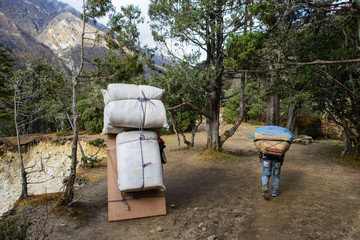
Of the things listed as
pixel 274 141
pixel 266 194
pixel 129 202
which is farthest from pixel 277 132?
pixel 129 202

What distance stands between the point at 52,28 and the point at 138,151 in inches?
3259

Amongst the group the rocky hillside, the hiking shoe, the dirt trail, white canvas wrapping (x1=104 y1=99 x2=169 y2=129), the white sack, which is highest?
the rocky hillside

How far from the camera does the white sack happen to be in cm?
371

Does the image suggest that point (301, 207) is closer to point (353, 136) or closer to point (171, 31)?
point (353, 136)

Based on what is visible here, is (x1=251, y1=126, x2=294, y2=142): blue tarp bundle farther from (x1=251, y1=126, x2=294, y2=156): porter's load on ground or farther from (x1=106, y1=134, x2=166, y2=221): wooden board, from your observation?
(x1=106, y1=134, x2=166, y2=221): wooden board

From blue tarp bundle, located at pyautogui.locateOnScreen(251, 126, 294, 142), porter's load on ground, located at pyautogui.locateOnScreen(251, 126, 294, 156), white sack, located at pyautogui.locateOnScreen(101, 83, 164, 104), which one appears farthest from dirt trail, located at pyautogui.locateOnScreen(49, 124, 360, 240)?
white sack, located at pyautogui.locateOnScreen(101, 83, 164, 104)

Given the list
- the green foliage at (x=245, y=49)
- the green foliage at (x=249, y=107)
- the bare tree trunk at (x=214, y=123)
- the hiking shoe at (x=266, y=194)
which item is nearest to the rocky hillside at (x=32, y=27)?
the green foliage at (x=249, y=107)

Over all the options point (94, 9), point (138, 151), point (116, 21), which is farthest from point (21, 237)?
point (116, 21)

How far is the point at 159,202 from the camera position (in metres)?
3.95

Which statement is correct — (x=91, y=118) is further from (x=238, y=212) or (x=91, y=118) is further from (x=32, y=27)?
(x=32, y=27)

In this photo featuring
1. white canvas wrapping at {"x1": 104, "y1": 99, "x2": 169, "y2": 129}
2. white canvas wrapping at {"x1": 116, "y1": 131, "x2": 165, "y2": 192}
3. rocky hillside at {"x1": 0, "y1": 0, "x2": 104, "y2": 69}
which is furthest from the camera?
rocky hillside at {"x1": 0, "y1": 0, "x2": 104, "y2": 69}

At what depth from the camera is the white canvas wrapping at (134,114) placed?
360 centimetres

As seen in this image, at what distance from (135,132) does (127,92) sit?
2.36 ft

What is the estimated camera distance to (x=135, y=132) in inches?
149
